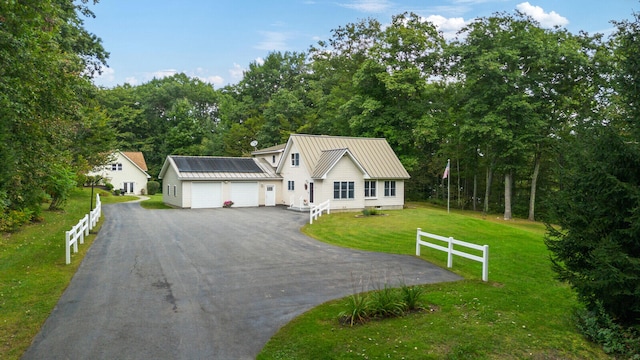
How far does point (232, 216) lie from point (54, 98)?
1287cm

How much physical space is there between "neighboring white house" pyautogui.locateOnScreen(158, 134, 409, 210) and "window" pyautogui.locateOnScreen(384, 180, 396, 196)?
22mm

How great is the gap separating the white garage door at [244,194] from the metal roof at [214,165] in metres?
1.25

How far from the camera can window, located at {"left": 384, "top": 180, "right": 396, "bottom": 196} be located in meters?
29.8

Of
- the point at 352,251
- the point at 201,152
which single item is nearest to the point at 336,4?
the point at 352,251

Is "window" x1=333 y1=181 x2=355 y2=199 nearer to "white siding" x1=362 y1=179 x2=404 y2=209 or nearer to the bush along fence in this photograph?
"white siding" x1=362 y1=179 x2=404 y2=209

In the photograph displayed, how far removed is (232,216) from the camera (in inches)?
959

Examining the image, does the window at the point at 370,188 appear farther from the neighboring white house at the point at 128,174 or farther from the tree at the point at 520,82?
the neighboring white house at the point at 128,174

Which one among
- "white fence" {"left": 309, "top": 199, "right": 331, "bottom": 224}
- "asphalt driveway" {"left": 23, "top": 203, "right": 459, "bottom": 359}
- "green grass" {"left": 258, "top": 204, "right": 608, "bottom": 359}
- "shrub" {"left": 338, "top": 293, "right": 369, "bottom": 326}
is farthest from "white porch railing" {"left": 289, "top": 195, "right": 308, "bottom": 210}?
"shrub" {"left": 338, "top": 293, "right": 369, "bottom": 326}

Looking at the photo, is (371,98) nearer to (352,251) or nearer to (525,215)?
(525,215)

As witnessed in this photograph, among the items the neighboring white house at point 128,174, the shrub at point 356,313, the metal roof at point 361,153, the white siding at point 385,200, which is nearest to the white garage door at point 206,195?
the metal roof at point 361,153

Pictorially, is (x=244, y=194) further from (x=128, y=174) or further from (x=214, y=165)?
(x=128, y=174)

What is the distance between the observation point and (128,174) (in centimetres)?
4862

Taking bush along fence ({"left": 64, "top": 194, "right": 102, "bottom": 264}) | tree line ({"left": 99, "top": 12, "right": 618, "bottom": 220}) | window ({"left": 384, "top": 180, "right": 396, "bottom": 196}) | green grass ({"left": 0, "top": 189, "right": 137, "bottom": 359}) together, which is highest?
tree line ({"left": 99, "top": 12, "right": 618, "bottom": 220})

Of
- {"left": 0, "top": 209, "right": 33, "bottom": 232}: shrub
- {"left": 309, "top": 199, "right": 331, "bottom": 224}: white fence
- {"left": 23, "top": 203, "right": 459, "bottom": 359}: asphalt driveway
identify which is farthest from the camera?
{"left": 309, "top": 199, "right": 331, "bottom": 224}: white fence
